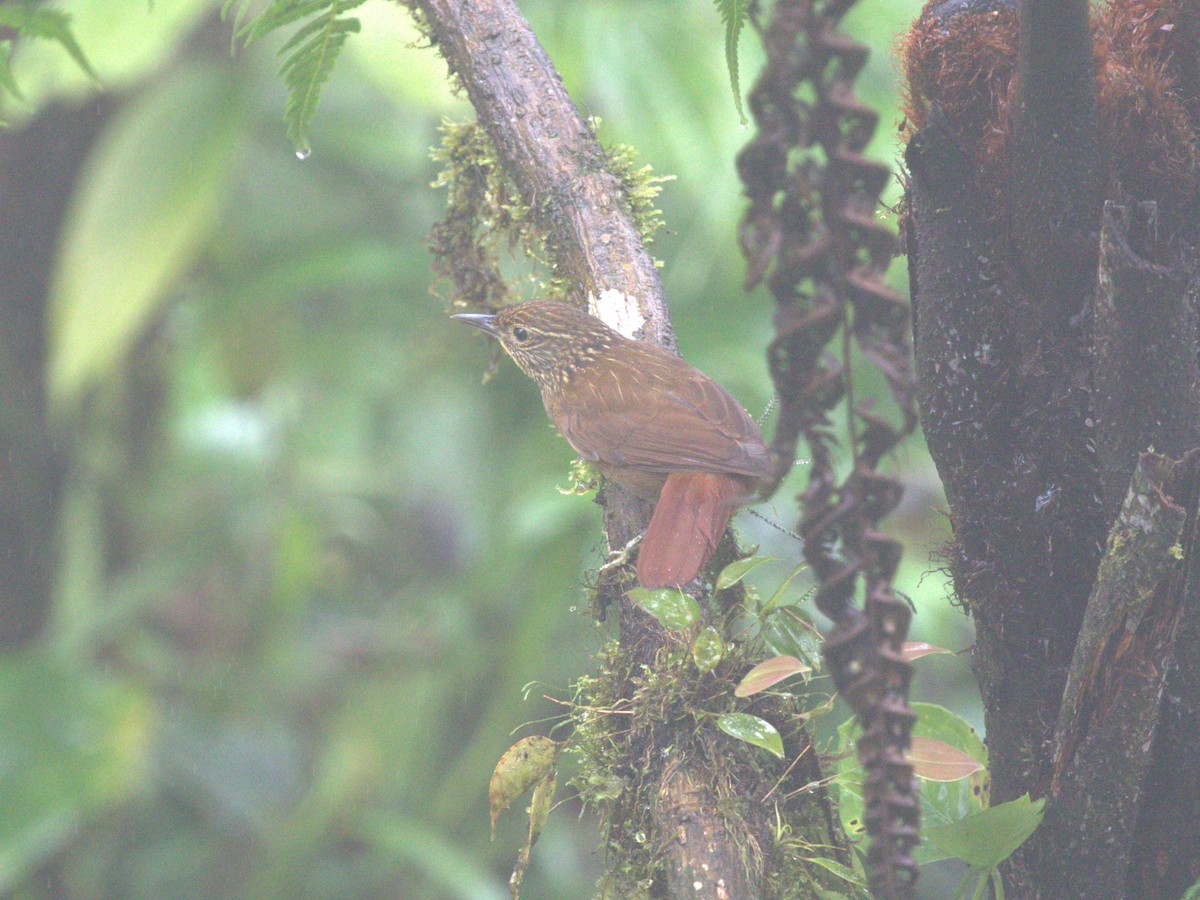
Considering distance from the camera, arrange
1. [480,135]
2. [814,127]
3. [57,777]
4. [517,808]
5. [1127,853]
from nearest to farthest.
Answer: [814,127], [1127,853], [480,135], [57,777], [517,808]

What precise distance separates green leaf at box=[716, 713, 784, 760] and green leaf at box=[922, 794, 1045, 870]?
0.16 metres

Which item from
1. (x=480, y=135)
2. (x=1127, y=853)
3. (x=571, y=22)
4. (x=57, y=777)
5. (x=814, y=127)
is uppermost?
(x=571, y=22)

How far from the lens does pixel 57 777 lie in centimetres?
369

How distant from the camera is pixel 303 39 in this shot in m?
1.38

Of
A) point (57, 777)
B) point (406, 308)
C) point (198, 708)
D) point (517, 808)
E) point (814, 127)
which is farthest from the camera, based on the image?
point (406, 308)

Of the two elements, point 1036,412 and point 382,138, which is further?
point 382,138

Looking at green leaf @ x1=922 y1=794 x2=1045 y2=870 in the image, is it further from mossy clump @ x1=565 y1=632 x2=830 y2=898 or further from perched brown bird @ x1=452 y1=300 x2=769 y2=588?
perched brown bird @ x1=452 y1=300 x2=769 y2=588

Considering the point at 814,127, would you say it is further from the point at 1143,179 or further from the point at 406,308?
the point at 406,308

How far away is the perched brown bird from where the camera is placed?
6.64 ft

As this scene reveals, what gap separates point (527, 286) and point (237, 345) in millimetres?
1958

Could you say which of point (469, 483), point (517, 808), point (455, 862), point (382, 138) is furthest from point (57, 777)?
point (382, 138)

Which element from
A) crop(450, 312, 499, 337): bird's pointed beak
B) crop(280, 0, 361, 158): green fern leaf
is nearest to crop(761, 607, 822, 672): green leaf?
crop(280, 0, 361, 158): green fern leaf

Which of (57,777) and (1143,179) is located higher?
(1143,179)

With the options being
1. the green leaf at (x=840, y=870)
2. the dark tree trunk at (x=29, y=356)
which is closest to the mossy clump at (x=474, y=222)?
the green leaf at (x=840, y=870)
